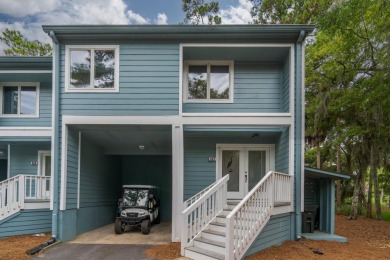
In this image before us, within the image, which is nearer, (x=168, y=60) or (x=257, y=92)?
(x=168, y=60)

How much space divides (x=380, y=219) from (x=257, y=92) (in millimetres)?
10952

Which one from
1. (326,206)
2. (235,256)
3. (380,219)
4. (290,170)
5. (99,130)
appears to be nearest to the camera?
(235,256)

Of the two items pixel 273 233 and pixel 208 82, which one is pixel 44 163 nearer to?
pixel 208 82

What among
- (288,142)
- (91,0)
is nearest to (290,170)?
(288,142)

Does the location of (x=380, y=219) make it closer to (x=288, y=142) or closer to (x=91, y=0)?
(x=288, y=142)

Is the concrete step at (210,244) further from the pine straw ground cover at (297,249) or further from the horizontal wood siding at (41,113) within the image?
the horizontal wood siding at (41,113)

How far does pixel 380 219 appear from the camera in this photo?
16.2m

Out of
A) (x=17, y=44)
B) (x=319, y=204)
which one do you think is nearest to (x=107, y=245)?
(x=319, y=204)

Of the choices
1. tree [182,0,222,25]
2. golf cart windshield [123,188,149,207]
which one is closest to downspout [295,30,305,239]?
golf cart windshield [123,188,149,207]

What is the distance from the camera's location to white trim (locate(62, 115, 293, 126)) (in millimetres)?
8898

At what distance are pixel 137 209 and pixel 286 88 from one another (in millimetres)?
5842

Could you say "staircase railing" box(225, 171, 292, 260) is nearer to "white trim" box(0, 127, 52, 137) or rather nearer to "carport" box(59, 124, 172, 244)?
"carport" box(59, 124, 172, 244)

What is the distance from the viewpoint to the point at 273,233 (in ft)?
26.1

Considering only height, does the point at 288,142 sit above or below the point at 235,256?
above
